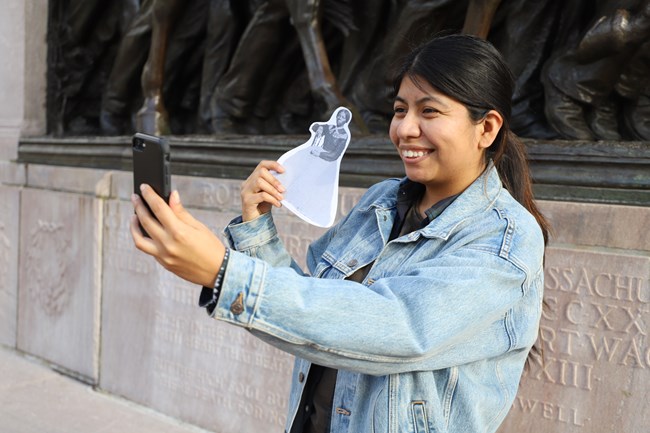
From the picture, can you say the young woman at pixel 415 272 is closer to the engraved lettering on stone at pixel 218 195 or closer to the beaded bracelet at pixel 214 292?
→ the beaded bracelet at pixel 214 292

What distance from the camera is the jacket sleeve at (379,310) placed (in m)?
1.12

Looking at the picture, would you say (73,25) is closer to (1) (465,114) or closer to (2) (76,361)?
(2) (76,361)

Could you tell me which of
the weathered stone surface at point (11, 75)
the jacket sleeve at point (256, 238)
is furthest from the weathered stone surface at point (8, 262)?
the jacket sleeve at point (256, 238)

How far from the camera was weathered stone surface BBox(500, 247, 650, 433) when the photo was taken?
260cm

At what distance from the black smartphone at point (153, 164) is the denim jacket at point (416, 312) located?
169 millimetres

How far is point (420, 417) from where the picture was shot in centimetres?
133

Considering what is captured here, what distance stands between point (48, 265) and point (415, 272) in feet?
15.0

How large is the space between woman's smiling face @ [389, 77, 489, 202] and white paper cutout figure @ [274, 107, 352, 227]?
162mm

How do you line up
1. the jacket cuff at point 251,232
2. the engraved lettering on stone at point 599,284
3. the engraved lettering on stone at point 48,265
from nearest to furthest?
the jacket cuff at point 251,232, the engraved lettering on stone at point 599,284, the engraved lettering on stone at point 48,265

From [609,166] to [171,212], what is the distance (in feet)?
6.80

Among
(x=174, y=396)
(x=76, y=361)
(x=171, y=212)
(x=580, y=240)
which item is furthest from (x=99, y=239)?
(x=171, y=212)

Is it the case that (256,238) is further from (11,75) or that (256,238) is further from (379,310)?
(11,75)

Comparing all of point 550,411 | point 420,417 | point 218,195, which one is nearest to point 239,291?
point 420,417

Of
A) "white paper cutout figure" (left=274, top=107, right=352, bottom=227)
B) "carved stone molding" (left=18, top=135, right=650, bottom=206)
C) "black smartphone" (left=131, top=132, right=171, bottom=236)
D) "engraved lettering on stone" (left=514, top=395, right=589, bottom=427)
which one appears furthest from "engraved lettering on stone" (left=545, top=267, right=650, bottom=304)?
"black smartphone" (left=131, top=132, right=171, bottom=236)
